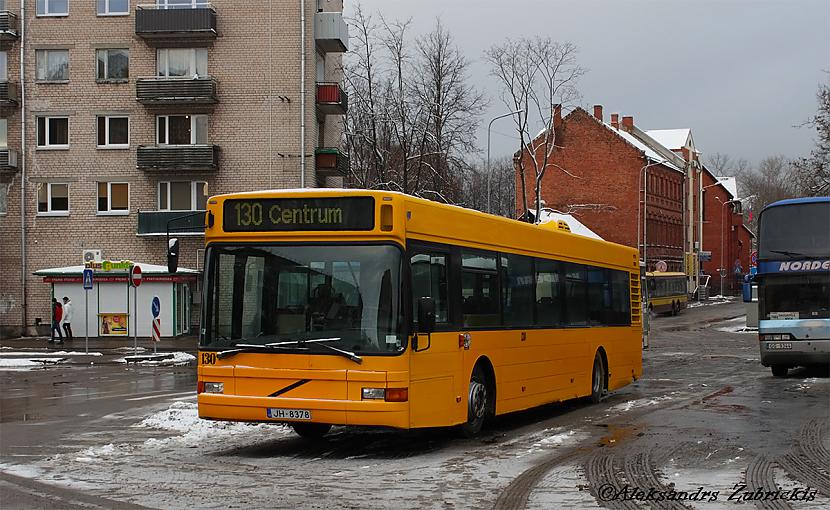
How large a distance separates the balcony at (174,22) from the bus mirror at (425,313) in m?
34.0

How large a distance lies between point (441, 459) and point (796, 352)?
14.2 meters

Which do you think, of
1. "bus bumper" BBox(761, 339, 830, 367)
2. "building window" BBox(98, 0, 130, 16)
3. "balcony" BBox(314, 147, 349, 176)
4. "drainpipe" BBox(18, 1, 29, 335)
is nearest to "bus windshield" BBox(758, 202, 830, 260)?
"bus bumper" BBox(761, 339, 830, 367)

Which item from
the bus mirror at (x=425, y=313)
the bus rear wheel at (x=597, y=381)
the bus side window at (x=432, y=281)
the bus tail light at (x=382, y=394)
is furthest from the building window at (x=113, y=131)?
the bus tail light at (x=382, y=394)

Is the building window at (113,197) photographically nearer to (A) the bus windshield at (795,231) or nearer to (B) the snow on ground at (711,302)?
(A) the bus windshield at (795,231)

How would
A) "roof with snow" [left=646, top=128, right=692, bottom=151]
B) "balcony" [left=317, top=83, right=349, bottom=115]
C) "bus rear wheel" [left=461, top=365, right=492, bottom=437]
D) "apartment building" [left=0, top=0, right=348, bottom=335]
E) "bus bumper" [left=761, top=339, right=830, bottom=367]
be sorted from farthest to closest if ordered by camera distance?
"roof with snow" [left=646, top=128, right=692, bottom=151] < "balcony" [left=317, top=83, right=349, bottom=115] < "apartment building" [left=0, top=0, right=348, bottom=335] < "bus bumper" [left=761, top=339, right=830, bottom=367] < "bus rear wheel" [left=461, top=365, right=492, bottom=437]

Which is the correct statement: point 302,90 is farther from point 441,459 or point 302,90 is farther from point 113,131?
point 441,459

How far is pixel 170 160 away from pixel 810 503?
122 feet

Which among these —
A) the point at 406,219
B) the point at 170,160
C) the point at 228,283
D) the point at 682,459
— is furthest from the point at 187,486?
the point at 170,160

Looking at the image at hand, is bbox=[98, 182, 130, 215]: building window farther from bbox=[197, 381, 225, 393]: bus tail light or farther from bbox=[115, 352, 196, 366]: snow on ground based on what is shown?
bbox=[197, 381, 225, 393]: bus tail light

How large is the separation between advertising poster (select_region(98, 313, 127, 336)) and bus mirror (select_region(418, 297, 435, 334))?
31523mm

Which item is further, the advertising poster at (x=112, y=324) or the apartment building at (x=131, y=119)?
the apartment building at (x=131, y=119)

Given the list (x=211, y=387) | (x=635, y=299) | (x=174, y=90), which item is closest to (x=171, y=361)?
(x=174, y=90)

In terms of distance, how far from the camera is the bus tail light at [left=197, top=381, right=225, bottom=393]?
11.2 metres

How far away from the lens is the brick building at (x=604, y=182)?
81.2m
